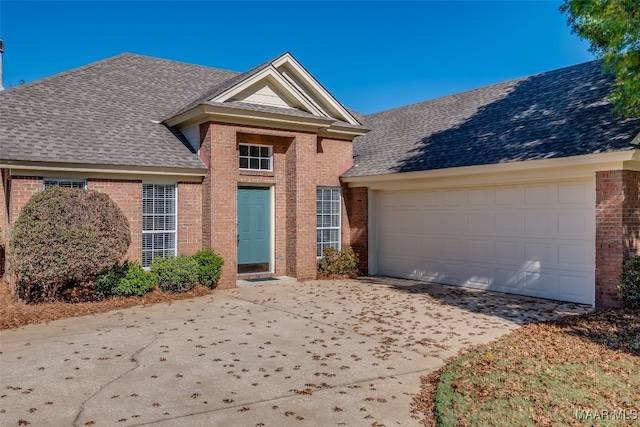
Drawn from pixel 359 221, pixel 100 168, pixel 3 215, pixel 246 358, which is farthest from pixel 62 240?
pixel 359 221

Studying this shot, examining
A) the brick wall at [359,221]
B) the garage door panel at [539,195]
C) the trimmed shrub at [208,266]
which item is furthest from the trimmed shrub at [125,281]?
the garage door panel at [539,195]

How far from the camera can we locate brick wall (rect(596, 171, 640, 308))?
9.27 m

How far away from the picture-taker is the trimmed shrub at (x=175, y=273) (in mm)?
11289

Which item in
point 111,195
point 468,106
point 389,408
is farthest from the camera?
point 468,106

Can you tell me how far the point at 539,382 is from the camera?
211 inches

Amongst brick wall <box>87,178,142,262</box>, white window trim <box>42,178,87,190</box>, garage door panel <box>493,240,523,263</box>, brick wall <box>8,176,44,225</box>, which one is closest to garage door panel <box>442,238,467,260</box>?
garage door panel <box>493,240,523,263</box>

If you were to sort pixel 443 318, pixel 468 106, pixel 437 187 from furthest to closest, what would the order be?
1. pixel 468 106
2. pixel 437 187
3. pixel 443 318

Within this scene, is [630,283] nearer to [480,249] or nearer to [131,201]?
[480,249]

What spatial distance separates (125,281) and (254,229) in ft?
12.8

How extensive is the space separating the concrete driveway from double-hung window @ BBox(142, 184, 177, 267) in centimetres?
214

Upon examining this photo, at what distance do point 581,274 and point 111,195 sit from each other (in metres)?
10.2

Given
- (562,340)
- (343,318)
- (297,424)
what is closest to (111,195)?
(343,318)

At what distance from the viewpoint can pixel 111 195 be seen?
1149cm

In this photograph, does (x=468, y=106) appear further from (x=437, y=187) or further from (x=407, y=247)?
(x=407, y=247)
